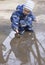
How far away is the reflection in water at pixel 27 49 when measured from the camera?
5.33 metres

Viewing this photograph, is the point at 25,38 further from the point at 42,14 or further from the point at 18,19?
the point at 42,14

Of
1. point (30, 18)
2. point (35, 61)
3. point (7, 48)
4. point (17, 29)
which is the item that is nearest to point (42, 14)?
point (30, 18)

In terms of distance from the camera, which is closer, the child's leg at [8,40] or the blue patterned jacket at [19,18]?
the child's leg at [8,40]

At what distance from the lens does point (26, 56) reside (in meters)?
5.53

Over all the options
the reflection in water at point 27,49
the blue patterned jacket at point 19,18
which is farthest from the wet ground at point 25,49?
the blue patterned jacket at point 19,18

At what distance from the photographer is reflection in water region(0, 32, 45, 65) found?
5.33 metres

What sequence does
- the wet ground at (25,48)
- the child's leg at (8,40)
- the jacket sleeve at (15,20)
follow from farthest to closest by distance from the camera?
the jacket sleeve at (15,20) < the child's leg at (8,40) < the wet ground at (25,48)

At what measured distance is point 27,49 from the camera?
19.3ft

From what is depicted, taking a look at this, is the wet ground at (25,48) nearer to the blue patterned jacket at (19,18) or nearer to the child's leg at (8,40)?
the child's leg at (8,40)

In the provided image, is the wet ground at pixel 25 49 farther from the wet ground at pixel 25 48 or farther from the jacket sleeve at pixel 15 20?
the jacket sleeve at pixel 15 20

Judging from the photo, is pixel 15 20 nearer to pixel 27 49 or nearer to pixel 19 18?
pixel 19 18

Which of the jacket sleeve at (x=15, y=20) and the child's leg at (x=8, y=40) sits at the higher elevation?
the jacket sleeve at (x=15, y=20)

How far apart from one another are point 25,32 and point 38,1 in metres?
4.19

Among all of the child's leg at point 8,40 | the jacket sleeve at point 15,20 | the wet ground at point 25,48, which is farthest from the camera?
the jacket sleeve at point 15,20
